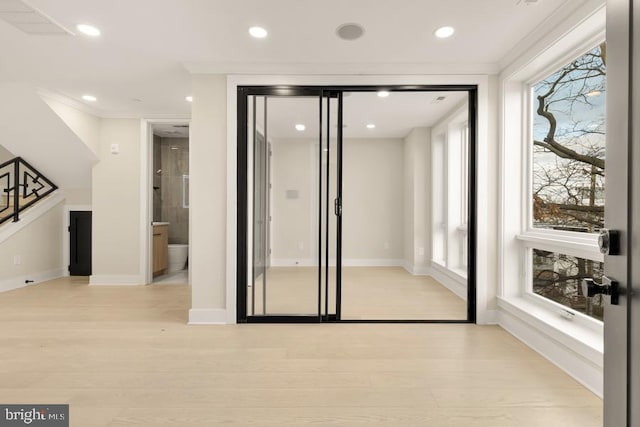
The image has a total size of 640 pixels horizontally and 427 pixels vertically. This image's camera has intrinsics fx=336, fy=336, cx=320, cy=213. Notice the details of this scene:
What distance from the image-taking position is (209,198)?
3.12 metres

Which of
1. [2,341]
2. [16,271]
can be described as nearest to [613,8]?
[2,341]

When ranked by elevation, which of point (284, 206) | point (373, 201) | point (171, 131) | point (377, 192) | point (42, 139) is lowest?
point (284, 206)

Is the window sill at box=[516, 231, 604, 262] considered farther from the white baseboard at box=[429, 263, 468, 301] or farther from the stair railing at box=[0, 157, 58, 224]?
the stair railing at box=[0, 157, 58, 224]

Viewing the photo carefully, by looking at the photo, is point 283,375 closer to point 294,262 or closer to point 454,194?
point 294,262

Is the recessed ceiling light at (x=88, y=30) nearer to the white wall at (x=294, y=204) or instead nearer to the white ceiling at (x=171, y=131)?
the white wall at (x=294, y=204)

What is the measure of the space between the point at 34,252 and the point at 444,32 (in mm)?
5839

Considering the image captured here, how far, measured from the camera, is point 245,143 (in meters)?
3.12

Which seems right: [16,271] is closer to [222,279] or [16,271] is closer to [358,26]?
[222,279]

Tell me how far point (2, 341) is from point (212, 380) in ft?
6.50

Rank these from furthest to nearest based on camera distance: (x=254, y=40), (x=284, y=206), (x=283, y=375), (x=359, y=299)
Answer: (x=359, y=299)
(x=284, y=206)
(x=254, y=40)
(x=283, y=375)

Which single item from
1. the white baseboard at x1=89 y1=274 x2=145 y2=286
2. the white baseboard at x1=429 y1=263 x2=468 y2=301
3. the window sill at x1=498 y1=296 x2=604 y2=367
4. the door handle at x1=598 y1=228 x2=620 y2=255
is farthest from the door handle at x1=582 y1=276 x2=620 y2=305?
the white baseboard at x1=89 y1=274 x2=145 y2=286

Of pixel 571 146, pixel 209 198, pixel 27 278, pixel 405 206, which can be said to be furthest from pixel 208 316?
pixel 405 206

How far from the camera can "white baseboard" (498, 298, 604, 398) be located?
1.96 meters

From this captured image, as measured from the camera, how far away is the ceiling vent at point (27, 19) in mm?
2197
